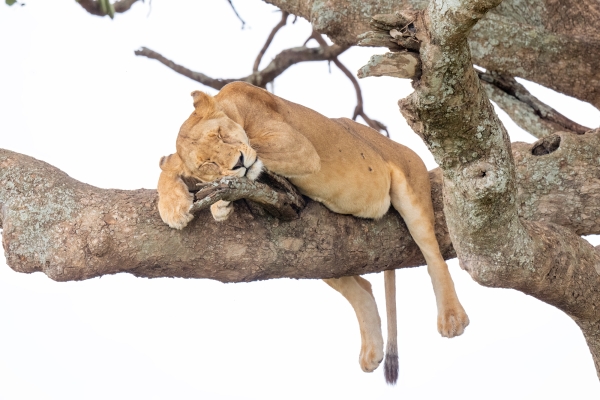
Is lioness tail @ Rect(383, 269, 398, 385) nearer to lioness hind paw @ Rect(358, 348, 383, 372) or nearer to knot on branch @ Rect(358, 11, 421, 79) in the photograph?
lioness hind paw @ Rect(358, 348, 383, 372)

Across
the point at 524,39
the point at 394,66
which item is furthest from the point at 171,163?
the point at 524,39

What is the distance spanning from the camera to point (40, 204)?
12.4ft

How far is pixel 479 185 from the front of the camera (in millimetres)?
3428

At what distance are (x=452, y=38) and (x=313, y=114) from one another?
1.85 metres

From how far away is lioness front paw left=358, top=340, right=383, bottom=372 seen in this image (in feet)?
17.2

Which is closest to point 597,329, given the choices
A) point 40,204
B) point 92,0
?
point 40,204

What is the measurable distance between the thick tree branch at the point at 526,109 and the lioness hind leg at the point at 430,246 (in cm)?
158

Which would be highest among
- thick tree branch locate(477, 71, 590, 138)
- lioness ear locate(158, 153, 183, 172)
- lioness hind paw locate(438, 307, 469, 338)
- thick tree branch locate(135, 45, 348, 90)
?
thick tree branch locate(135, 45, 348, 90)

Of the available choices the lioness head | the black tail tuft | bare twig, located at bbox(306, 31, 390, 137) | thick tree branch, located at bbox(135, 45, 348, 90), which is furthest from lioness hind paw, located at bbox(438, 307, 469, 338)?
thick tree branch, located at bbox(135, 45, 348, 90)

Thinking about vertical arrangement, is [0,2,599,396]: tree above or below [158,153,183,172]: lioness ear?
below

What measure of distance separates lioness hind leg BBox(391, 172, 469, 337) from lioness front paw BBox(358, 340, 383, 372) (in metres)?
0.65

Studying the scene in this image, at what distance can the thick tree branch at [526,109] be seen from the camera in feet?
19.7

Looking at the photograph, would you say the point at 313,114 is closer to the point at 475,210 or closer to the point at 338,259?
the point at 338,259

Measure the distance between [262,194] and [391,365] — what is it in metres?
2.11
